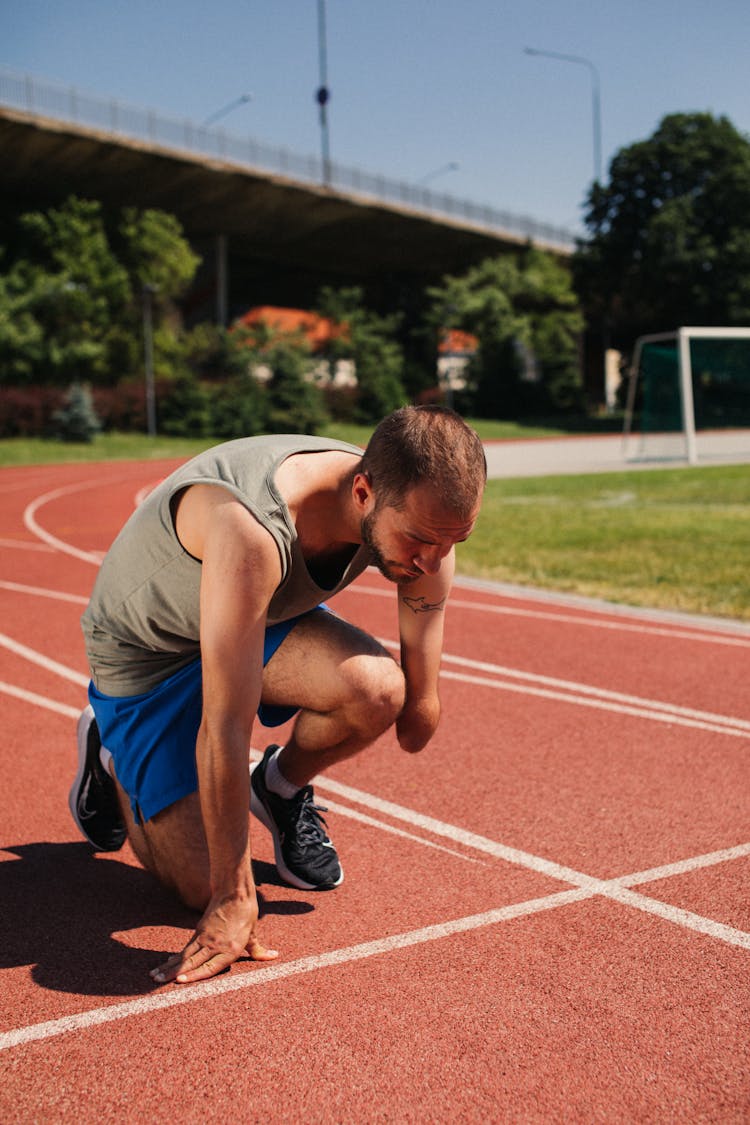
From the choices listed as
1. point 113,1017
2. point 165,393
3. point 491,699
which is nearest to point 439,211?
point 165,393

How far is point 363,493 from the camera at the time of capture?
2697 mm

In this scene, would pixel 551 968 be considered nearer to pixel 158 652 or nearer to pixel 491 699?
pixel 158 652

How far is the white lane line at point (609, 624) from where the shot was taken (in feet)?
23.1

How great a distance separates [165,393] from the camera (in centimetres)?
3656

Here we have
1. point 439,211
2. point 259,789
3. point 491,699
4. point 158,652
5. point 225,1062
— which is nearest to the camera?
point 225,1062

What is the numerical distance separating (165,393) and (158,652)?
113ft

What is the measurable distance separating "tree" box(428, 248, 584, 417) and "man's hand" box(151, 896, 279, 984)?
46760 mm

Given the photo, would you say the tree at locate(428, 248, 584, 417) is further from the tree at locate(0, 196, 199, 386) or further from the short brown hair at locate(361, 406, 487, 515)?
the short brown hair at locate(361, 406, 487, 515)

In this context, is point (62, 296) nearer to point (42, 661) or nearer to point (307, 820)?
point (42, 661)

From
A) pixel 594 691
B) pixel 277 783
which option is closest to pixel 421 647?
pixel 277 783

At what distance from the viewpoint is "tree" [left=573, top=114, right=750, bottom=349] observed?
42156mm

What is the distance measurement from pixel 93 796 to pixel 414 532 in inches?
60.8

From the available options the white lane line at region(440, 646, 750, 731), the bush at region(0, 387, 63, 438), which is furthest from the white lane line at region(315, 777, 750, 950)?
the bush at region(0, 387, 63, 438)

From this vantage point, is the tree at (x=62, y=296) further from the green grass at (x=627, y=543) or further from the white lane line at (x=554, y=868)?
the white lane line at (x=554, y=868)
